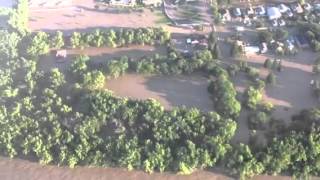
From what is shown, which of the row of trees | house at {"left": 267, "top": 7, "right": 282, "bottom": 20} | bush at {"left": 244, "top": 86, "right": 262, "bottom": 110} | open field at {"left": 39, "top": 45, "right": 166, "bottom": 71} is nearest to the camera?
the row of trees

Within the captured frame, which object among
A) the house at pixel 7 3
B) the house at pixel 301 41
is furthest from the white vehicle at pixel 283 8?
the house at pixel 7 3

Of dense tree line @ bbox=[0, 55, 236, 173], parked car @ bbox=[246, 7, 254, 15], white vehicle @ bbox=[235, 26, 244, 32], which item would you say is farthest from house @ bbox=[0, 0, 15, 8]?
parked car @ bbox=[246, 7, 254, 15]

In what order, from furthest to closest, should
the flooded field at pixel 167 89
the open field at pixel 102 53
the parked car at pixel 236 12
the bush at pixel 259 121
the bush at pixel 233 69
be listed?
the parked car at pixel 236 12
the open field at pixel 102 53
the bush at pixel 233 69
the flooded field at pixel 167 89
the bush at pixel 259 121

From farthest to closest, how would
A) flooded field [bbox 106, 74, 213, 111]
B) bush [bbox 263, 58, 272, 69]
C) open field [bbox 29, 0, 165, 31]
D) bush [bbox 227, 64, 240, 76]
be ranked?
open field [bbox 29, 0, 165, 31] < bush [bbox 263, 58, 272, 69] < bush [bbox 227, 64, 240, 76] < flooded field [bbox 106, 74, 213, 111]

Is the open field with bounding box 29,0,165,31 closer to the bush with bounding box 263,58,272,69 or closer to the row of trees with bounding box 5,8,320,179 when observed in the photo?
the row of trees with bounding box 5,8,320,179

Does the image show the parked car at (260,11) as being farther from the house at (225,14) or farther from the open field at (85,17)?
the open field at (85,17)

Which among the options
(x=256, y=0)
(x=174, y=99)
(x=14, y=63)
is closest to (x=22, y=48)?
(x=14, y=63)
